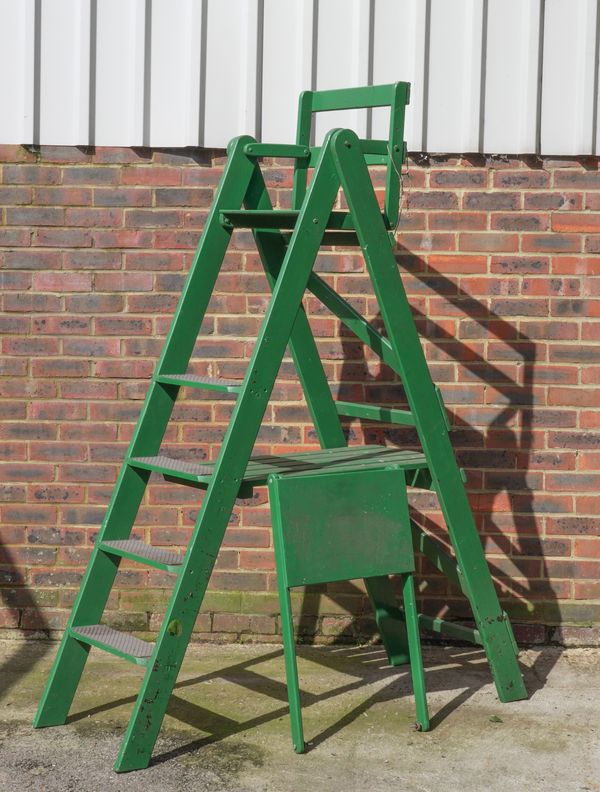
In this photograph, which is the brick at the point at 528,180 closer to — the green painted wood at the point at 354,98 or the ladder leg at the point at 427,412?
the green painted wood at the point at 354,98

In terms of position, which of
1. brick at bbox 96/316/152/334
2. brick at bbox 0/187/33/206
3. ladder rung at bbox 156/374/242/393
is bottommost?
ladder rung at bbox 156/374/242/393

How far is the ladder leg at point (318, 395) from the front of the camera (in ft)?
14.6

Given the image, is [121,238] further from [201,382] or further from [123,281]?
[201,382]

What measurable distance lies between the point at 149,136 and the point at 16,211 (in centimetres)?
66

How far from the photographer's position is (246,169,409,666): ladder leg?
4.46 m

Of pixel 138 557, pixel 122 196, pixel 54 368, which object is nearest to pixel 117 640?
pixel 138 557

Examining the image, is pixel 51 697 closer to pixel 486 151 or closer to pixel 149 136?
pixel 149 136

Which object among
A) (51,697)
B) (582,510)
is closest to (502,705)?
(582,510)

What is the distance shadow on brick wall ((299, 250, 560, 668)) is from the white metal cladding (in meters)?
0.72

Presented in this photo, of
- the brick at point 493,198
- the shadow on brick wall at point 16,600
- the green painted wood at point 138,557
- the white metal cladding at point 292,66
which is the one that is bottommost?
the shadow on brick wall at point 16,600

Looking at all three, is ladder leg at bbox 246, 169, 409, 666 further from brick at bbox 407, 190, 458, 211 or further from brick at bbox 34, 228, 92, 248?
brick at bbox 34, 228, 92, 248

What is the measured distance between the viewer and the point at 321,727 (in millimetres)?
4176

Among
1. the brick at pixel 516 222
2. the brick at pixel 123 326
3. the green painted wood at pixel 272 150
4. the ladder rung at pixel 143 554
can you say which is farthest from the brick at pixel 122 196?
the ladder rung at pixel 143 554

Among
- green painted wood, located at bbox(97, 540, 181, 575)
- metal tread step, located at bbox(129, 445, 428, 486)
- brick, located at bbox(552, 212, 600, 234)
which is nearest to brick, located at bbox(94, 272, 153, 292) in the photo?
metal tread step, located at bbox(129, 445, 428, 486)
